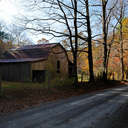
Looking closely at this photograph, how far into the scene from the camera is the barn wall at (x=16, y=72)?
16888mm

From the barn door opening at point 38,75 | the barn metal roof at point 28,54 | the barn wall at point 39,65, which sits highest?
the barn metal roof at point 28,54

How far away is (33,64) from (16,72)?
2604mm

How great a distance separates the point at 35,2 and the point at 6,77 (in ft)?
36.0

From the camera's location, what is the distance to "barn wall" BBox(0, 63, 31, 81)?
16.9m

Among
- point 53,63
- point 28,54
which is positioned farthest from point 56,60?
point 28,54

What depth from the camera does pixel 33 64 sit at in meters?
17.1

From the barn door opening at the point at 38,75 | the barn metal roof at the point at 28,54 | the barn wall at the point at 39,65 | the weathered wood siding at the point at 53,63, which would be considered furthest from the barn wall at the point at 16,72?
the barn metal roof at the point at 28,54

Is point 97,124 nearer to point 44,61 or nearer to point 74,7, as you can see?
point 74,7

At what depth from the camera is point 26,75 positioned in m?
16.8

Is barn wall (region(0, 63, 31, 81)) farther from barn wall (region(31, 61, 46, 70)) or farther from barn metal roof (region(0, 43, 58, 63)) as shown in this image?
barn metal roof (region(0, 43, 58, 63))

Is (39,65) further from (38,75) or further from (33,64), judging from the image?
(38,75)

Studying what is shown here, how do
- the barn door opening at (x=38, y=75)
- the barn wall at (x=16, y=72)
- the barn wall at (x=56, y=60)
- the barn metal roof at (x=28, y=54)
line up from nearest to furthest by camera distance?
the barn wall at (x=16, y=72) → the barn door opening at (x=38, y=75) → the barn wall at (x=56, y=60) → the barn metal roof at (x=28, y=54)

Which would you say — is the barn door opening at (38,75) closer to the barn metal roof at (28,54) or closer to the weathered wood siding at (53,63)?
the weathered wood siding at (53,63)

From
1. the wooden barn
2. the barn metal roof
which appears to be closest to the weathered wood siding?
the wooden barn
